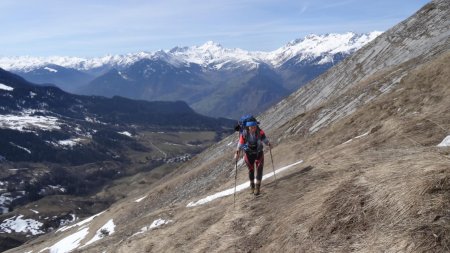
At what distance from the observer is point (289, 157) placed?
36188 millimetres

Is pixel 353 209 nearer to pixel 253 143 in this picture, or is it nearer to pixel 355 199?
pixel 355 199

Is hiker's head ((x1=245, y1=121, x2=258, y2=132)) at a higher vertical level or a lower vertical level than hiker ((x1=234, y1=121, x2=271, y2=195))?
higher

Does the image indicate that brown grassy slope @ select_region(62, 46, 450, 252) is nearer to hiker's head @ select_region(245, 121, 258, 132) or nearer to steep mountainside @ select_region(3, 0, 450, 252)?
steep mountainside @ select_region(3, 0, 450, 252)

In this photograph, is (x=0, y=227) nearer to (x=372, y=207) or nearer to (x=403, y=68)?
(x=403, y=68)

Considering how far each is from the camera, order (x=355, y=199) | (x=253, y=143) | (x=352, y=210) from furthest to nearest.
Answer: (x=253, y=143), (x=355, y=199), (x=352, y=210)

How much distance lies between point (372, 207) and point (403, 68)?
38115mm

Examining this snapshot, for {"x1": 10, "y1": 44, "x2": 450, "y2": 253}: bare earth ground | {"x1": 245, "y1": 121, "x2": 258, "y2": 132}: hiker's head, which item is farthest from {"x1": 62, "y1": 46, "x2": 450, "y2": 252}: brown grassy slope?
{"x1": 245, "y1": 121, "x2": 258, "y2": 132}: hiker's head

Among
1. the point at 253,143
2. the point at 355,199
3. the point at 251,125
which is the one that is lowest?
the point at 355,199

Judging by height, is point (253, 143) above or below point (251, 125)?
below

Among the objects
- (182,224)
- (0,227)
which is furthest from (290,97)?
(0,227)

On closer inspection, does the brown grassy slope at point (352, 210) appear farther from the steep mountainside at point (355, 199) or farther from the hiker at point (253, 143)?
the hiker at point (253, 143)

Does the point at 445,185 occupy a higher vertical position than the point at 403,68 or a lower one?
lower

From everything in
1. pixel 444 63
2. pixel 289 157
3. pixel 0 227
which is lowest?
pixel 0 227

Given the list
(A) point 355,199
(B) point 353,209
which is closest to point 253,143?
(A) point 355,199
